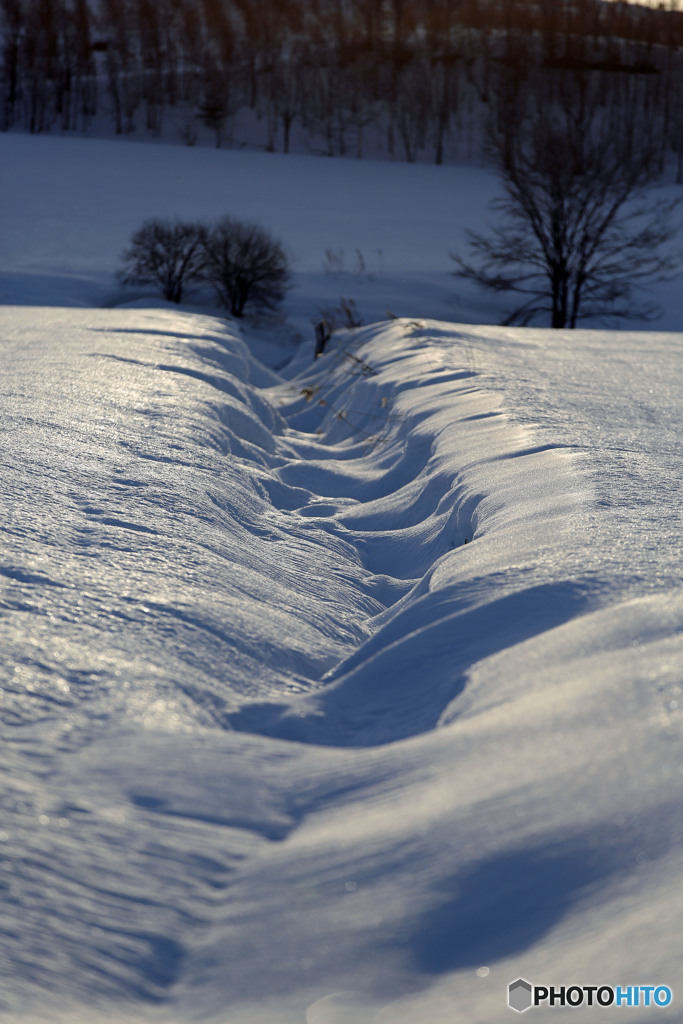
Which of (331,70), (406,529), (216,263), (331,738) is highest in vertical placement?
(331,70)

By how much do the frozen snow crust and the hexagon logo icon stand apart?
0.04 ft

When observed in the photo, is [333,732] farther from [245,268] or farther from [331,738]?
[245,268]

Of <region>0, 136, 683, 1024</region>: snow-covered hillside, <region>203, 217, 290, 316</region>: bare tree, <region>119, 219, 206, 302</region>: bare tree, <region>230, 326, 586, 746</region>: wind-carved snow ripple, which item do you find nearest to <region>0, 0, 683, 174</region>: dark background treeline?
<region>203, 217, 290, 316</region>: bare tree

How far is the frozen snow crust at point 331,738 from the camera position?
1026mm

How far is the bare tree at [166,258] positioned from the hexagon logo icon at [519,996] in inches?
727

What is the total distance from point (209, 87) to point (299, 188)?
18.8 meters

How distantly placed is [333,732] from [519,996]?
2.68 ft

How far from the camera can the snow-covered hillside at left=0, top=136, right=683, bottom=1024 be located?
1025 millimetres

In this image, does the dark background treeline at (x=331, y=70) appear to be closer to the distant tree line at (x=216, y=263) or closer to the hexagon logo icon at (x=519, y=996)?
the distant tree line at (x=216, y=263)

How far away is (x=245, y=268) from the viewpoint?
58.4ft

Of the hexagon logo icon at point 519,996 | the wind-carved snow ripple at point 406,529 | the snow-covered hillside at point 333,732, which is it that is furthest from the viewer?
the wind-carved snow ripple at point 406,529

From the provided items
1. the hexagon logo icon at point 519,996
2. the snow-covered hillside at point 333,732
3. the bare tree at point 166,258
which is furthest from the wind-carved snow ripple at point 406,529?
the bare tree at point 166,258

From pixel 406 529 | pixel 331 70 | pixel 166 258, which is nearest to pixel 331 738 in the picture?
pixel 406 529

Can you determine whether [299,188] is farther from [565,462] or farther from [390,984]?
[390,984]
